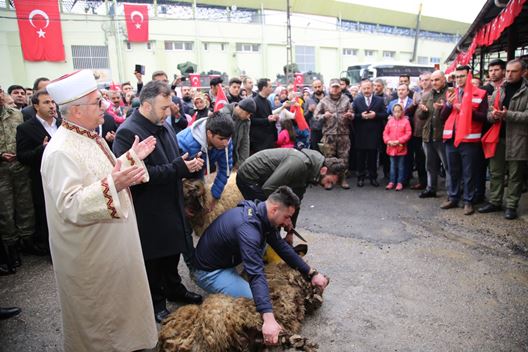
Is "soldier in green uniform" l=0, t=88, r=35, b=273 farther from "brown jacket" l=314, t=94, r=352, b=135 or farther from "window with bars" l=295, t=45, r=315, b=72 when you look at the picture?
"window with bars" l=295, t=45, r=315, b=72

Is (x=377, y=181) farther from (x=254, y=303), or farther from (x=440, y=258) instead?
(x=254, y=303)

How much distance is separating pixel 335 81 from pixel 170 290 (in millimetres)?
5321

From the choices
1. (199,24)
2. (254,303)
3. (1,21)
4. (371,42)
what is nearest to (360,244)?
(254,303)

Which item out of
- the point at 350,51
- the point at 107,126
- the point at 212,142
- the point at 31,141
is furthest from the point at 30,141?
the point at 350,51

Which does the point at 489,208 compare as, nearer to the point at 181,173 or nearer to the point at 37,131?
the point at 181,173

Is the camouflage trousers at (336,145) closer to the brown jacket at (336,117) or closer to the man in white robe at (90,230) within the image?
the brown jacket at (336,117)

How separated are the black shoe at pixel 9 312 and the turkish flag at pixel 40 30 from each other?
26182 mm

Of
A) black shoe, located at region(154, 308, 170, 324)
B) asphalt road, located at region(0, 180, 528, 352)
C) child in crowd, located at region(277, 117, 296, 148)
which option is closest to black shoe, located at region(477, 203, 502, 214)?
asphalt road, located at region(0, 180, 528, 352)

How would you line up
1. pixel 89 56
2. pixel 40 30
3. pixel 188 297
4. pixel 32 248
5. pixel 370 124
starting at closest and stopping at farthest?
A: pixel 188 297 < pixel 32 248 < pixel 370 124 < pixel 40 30 < pixel 89 56

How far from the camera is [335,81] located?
7363mm

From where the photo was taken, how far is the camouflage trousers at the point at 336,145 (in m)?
7.34

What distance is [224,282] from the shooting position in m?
3.16

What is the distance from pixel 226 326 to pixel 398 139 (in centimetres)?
538

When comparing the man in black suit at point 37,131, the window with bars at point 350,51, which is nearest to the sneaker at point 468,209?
the man in black suit at point 37,131
